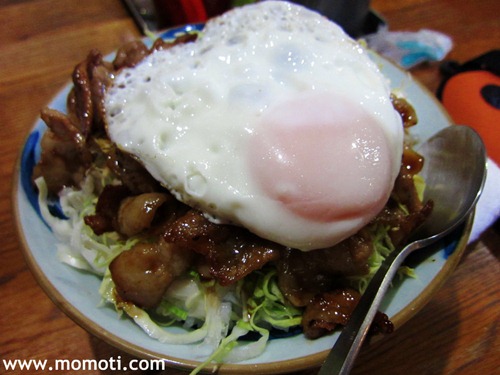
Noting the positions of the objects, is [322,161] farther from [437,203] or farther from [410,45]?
[410,45]

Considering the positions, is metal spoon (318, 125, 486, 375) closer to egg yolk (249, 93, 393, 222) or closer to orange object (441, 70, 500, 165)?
egg yolk (249, 93, 393, 222)

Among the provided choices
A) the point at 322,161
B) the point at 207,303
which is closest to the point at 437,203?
the point at 322,161

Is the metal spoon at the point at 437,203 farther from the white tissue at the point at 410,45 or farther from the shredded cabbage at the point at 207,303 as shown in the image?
the white tissue at the point at 410,45

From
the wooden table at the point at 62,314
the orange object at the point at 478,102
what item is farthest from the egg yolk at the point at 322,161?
the orange object at the point at 478,102

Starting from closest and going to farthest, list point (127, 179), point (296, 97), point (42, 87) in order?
point (296, 97) < point (127, 179) < point (42, 87)

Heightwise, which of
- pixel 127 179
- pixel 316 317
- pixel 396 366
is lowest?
pixel 396 366

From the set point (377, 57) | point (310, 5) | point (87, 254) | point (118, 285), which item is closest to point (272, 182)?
point (118, 285)

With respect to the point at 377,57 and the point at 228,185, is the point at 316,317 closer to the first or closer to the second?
the point at 228,185
